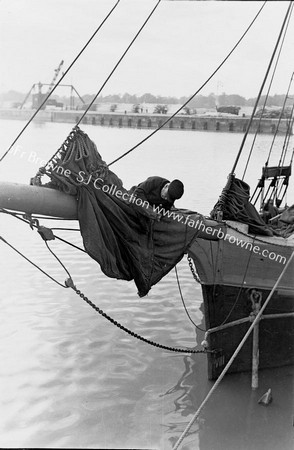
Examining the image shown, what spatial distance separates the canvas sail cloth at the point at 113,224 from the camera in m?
4.62

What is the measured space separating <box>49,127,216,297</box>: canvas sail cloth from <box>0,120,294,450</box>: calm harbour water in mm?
1342

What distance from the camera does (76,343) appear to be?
7.20 metres

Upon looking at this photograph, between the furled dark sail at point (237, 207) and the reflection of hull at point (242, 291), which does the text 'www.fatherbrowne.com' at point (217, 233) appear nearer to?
the reflection of hull at point (242, 291)

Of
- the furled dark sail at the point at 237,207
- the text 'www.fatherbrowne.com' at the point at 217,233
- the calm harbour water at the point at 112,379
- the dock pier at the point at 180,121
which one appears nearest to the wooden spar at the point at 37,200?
the text 'www.fatherbrowne.com' at the point at 217,233

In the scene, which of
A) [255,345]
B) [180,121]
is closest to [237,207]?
[255,345]

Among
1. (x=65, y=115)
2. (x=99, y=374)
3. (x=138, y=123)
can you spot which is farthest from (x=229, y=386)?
(x=65, y=115)

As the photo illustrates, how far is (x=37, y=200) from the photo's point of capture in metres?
4.40

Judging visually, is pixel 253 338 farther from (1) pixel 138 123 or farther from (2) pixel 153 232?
(1) pixel 138 123

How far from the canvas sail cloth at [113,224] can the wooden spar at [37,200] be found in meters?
0.08

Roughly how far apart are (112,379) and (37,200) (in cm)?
287

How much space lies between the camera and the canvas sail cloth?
462 cm

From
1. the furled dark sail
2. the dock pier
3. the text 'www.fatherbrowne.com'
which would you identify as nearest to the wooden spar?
the text 'www.fatherbrowne.com'

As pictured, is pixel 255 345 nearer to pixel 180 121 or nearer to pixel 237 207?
pixel 237 207

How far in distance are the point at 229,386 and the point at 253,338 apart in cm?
63
